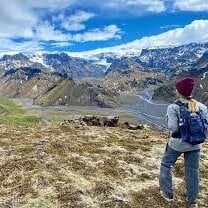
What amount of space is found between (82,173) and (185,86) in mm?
8476

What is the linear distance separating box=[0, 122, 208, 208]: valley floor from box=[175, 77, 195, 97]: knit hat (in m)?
5.79

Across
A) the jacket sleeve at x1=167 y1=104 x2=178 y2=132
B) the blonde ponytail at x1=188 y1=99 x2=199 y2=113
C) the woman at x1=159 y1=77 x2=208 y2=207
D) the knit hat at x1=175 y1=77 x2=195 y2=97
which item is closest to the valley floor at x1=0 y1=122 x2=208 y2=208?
the woman at x1=159 y1=77 x2=208 y2=207

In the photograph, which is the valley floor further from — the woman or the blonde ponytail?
the blonde ponytail

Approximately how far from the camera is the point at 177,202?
21.8m

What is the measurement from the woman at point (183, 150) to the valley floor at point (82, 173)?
0.92 m

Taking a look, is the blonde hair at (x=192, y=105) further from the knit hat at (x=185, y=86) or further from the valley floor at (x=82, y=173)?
the valley floor at (x=82, y=173)

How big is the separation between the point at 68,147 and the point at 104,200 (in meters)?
8.49

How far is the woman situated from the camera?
19406 millimetres

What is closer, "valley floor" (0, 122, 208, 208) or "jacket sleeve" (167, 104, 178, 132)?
"jacket sleeve" (167, 104, 178, 132)

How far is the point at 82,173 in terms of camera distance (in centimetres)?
2462

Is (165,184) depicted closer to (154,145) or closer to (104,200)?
(104,200)

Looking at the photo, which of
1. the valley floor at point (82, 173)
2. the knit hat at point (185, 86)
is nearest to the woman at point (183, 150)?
the knit hat at point (185, 86)

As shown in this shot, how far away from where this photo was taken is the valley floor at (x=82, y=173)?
70.5 ft

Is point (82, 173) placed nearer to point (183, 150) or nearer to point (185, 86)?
point (183, 150)
